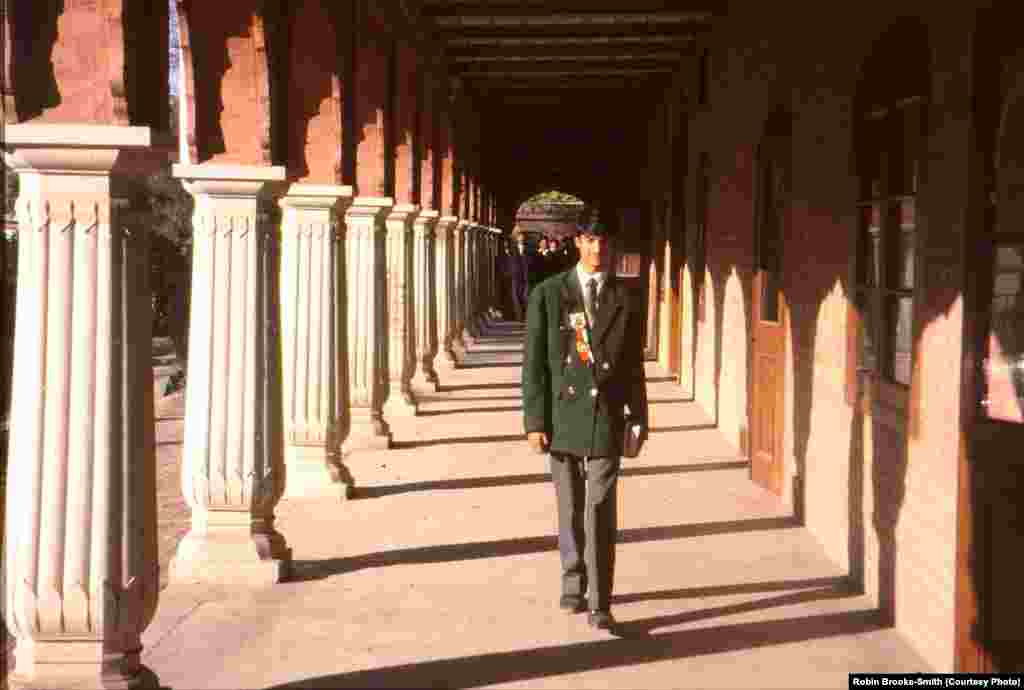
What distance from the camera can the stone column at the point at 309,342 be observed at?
1038cm

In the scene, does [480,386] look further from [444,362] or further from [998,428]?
[998,428]

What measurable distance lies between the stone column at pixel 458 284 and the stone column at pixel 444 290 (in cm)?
33

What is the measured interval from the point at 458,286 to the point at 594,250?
18146 mm

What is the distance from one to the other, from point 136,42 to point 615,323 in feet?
7.47

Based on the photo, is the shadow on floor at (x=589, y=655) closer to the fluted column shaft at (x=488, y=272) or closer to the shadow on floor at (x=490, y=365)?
the shadow on floor at (x=490, y=365)

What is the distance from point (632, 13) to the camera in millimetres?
16719

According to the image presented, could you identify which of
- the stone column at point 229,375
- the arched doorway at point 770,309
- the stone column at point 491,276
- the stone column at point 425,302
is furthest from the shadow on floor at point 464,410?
the stone column at point 491,276

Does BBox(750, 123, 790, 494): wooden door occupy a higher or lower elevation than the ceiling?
lower

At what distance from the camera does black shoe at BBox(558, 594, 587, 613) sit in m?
6.93

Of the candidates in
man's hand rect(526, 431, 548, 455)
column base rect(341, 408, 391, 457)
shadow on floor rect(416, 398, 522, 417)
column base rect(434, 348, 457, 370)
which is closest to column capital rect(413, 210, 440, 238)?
shadow on floor rect(416, 398, 522, 417)

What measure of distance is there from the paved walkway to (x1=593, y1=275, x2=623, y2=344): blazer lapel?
123 centimetres

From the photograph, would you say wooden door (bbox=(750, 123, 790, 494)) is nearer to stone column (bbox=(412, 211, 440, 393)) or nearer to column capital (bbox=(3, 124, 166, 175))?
column capital (bbox=(3, 124, 166, 175))

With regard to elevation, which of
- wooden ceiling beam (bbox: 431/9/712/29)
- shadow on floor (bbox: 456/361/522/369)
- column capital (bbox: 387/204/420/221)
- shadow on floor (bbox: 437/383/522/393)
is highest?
wooden ceiling beam (bbox: 431/9/712/29)

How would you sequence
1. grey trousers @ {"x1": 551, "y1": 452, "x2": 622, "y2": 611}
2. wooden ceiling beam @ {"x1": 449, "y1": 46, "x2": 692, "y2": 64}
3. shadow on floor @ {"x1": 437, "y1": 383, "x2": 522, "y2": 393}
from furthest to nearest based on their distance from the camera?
wooden ceiling beam @ {"x1": 449, "y1": 46, "x2": 692, "y2": 64} → shadow on floor @ {"x1": 437, "y1": 383, "x2": 522, "y2": 393} → grey trousers @ {"x1": 551, "y1": 452, "x2": 622, "y2": 611}
